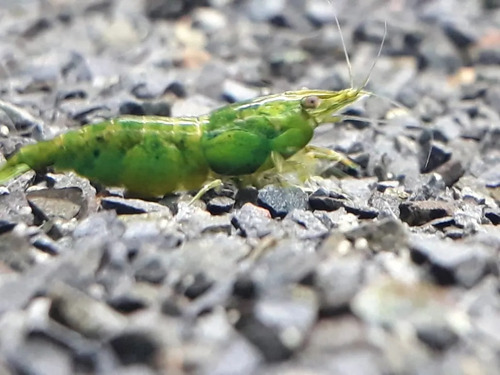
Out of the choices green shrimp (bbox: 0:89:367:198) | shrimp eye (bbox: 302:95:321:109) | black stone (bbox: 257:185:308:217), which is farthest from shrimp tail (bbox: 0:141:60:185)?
shrimp eye (bbox: 302:95:321:109)

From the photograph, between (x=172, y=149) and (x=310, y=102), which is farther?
(x=310, y=102)

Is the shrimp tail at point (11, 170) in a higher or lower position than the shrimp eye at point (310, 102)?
lower

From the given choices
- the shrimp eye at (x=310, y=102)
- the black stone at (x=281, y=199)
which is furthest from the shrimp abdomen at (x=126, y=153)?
the shrimp eye at (x=310, y=102)

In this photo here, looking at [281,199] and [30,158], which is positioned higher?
[30,158]

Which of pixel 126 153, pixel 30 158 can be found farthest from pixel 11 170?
pixel 126 153

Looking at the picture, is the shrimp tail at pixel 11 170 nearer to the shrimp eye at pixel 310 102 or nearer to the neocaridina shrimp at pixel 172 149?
the neocaridina shrimp at pixel 172 149

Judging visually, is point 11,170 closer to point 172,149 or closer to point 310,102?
point 172,149
